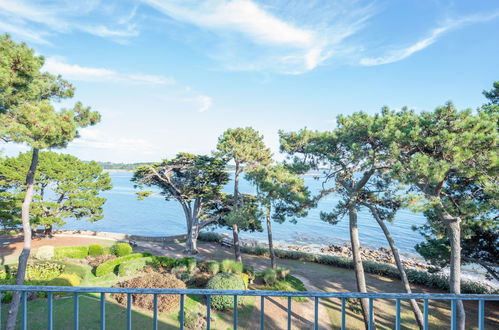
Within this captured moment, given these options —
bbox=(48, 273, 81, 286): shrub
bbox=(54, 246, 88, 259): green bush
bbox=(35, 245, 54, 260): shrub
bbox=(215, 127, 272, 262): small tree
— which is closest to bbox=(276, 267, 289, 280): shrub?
bbox=(215, 127, 272, 262): small tree

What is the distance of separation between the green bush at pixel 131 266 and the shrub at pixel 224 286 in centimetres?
502

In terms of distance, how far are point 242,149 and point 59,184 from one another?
49.4ft

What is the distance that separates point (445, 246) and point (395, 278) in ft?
25.8

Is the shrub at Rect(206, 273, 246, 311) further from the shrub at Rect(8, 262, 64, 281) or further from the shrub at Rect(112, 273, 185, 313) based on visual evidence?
the shrub at Rect(8, 262, 64, 281)

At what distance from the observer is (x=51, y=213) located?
19.2 metres

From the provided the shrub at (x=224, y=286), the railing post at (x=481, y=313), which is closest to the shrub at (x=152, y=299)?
the shrub at (x=224, y=286)

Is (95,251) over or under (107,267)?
under

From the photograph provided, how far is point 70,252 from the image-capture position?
1627 cm

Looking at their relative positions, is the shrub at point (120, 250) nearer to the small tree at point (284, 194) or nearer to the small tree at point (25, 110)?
the small tree at point (25, 110)

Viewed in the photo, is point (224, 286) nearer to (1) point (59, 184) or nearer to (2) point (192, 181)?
(2) point (192, 181)

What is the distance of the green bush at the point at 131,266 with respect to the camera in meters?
13.6

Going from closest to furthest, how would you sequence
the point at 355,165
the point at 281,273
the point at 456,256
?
the point at 456,256, the point at 355,165, the point at 281,273

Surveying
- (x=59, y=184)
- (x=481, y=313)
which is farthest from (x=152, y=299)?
(x=59, y=184)

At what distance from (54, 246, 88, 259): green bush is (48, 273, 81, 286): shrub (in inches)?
204
